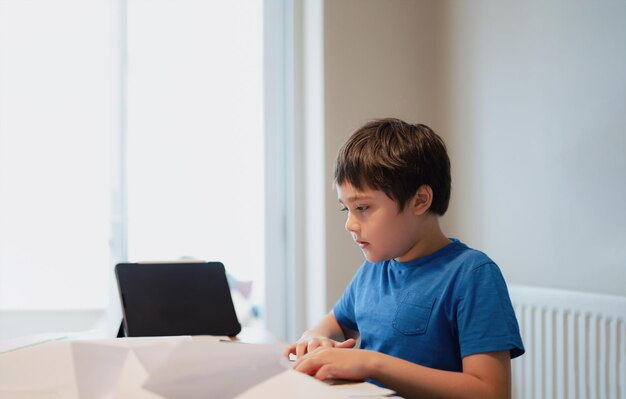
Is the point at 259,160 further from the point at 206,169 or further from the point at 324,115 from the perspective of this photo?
the point at 324,115

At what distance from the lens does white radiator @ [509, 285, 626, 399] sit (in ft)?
4.91

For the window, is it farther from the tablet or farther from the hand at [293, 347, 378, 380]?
the hand at [293, 347, 378, 380]

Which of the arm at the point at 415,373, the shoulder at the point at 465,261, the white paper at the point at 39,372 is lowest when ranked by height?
the arm at the point at 415,373

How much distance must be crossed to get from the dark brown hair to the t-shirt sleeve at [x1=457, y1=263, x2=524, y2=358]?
17 cm

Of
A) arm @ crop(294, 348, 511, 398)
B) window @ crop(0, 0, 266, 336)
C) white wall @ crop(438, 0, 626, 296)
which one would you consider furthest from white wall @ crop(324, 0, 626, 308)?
arm @ crop(294, 348, 511, 398)

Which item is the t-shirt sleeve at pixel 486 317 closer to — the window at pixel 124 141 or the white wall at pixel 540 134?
the white wall at pixel 540 134

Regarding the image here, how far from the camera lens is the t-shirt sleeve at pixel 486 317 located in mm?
798

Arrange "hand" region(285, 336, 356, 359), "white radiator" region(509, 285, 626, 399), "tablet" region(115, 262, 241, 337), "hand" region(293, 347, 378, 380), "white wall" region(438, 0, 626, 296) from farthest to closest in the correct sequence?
"white wall" region(438, 0, 626, 296) < "white radiator" region(509, 285, 626, 399) < "tablet" region(115, 262, 241, 337) < "hand" region(285, 336, 356, 359) < "hand" region(293, 347, 378, 380)

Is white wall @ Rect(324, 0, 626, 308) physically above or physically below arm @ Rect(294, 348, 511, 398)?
above

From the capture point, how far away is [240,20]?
2.41 meters

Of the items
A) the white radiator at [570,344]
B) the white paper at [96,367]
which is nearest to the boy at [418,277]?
the white paper at [96,367]

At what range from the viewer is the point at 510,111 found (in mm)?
1947

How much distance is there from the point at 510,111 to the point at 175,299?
1.36 metres

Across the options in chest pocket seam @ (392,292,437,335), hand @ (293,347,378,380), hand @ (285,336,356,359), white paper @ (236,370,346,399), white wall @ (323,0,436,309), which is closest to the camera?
white paper @ (236,370,346,399)
